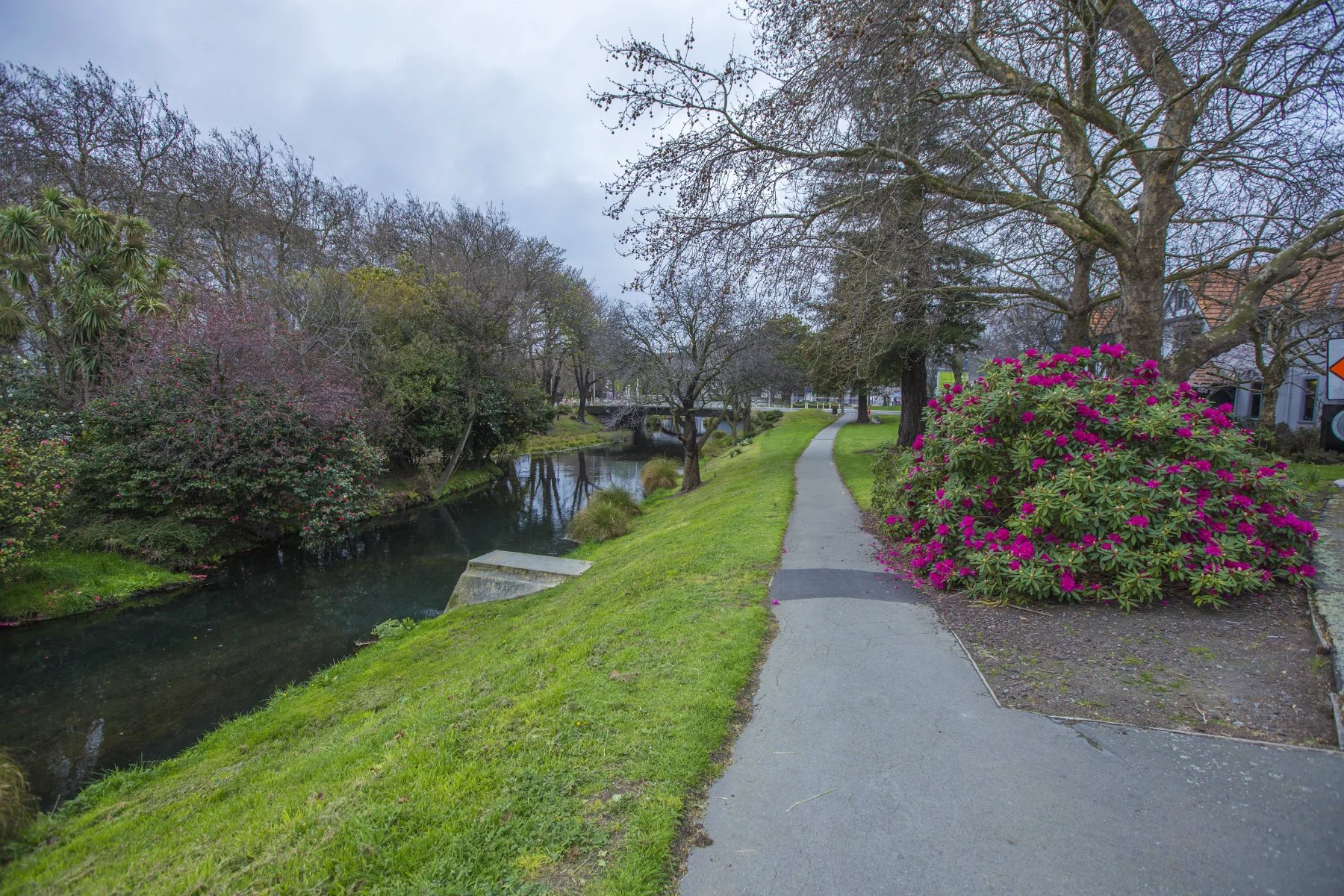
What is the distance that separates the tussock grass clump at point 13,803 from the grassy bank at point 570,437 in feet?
95.6

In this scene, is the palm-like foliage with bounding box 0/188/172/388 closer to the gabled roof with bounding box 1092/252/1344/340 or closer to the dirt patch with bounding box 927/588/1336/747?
the dirt patch with bounding box 927/588/1336/747

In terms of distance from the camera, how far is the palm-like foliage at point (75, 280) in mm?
13266

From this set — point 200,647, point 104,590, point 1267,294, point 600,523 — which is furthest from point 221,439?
point 1267,294

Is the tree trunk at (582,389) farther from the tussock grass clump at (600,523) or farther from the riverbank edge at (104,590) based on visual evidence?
the riverbank edge at (104,590)

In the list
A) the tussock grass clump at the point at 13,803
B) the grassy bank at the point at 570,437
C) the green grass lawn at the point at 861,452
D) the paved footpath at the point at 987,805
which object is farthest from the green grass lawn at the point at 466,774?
the grassy bank at the point at 570,437

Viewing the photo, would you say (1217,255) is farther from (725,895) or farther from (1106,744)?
(725,895)

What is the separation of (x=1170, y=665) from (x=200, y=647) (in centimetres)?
1219

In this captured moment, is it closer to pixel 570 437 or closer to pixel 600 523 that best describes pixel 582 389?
pixel 570 437

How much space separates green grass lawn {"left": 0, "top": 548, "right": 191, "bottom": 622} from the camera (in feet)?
33.7

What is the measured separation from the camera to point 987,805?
9.19ft

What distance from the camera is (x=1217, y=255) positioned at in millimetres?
10719

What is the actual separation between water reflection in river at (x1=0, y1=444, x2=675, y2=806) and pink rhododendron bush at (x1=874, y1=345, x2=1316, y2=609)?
8932 millimetres

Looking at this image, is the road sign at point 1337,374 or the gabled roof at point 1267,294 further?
the gabled roof at point 1267,294

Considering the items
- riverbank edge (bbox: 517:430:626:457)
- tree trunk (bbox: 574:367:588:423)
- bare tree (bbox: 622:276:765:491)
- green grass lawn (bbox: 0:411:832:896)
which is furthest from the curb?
tree trunk (bbox: 574:367:588:423)
